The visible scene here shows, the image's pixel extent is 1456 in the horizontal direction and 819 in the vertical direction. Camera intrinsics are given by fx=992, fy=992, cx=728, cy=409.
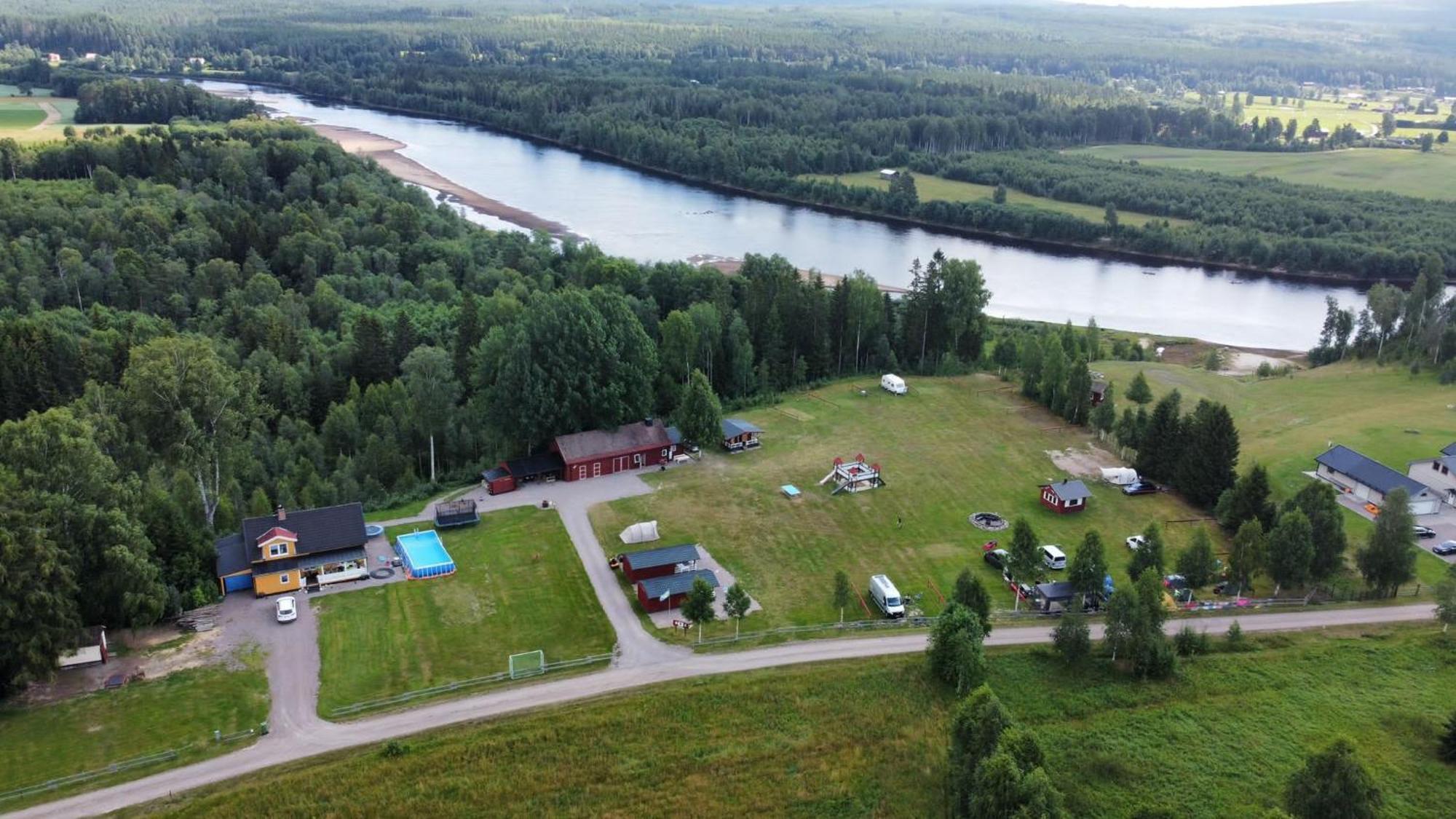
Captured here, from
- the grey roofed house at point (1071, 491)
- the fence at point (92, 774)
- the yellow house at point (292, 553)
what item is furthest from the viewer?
the grey roofed house at point (1071, 491)

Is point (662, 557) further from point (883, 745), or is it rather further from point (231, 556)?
point (231, 556)

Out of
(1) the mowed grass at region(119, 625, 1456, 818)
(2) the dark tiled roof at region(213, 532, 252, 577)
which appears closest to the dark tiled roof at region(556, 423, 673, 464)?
(2) the dark tiled roof at region(213, 532, 252, 577)

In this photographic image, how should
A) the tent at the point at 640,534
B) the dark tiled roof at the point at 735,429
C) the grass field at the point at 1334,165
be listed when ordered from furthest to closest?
the grass field at the point at 1334,165 < the dark tiled roof at the point at 735,429 < the tent at the point at 640,534

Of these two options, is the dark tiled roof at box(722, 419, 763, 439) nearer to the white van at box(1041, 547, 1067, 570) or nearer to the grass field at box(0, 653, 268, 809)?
the white van at box(1041, 547, 1067, 570)

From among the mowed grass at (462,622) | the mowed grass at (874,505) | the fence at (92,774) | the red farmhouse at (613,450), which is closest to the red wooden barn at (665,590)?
the mowed grass at (462,622)

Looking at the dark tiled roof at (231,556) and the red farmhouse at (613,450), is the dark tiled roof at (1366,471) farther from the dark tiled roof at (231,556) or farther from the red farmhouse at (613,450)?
the dark tiled roof at (231,556)

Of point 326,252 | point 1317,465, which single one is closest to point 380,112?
point 326,252
